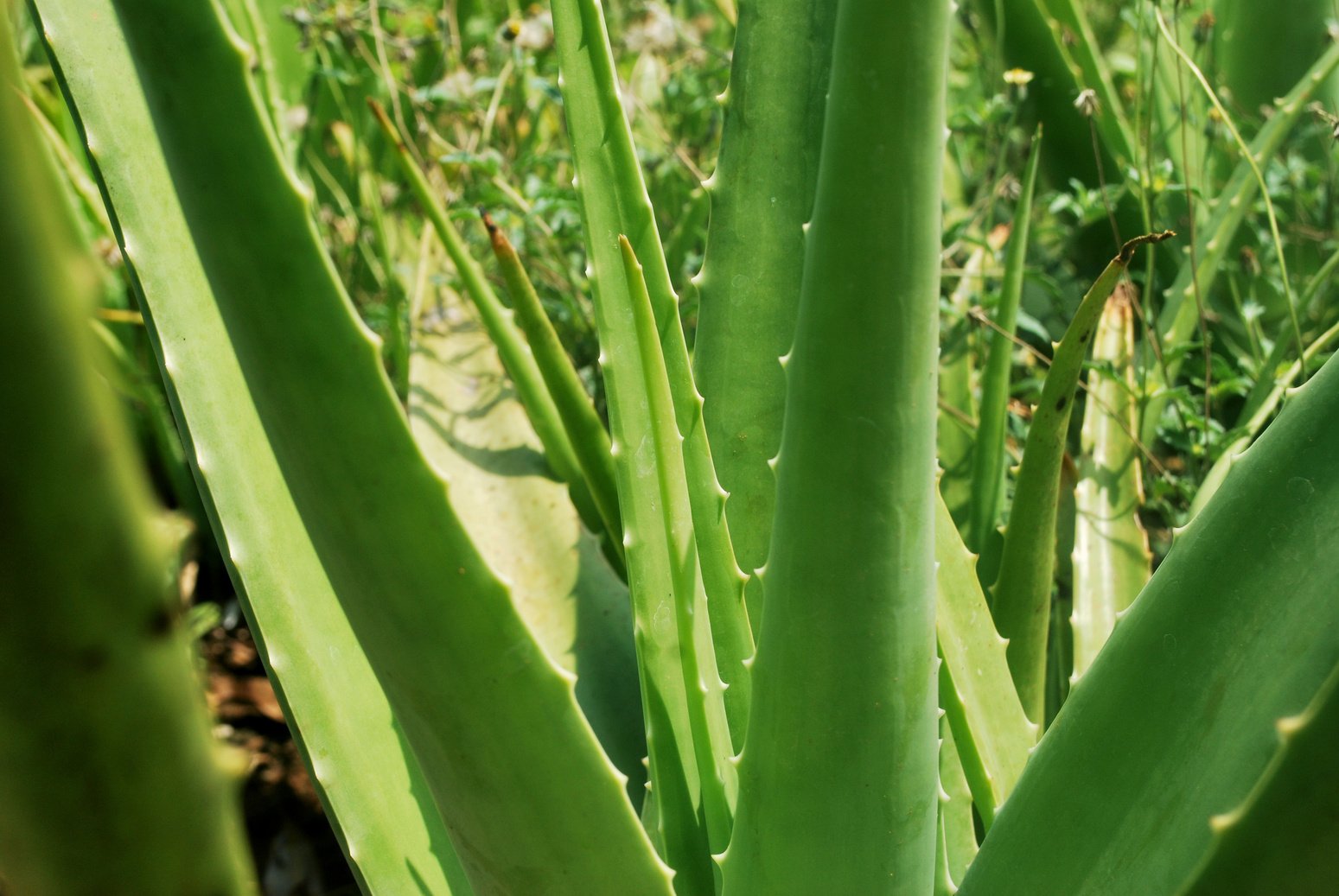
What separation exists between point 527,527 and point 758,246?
39 centimetres

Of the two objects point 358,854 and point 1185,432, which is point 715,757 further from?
point 1185,432

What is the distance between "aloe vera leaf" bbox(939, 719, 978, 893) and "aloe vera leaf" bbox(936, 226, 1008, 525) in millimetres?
305

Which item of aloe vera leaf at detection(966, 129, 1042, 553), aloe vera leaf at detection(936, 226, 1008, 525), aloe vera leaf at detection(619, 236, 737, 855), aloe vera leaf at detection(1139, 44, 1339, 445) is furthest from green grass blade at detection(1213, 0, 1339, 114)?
aloe vera leaf at detection(619, 236, 737, 855)

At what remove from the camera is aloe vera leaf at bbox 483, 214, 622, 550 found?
2.46 feet

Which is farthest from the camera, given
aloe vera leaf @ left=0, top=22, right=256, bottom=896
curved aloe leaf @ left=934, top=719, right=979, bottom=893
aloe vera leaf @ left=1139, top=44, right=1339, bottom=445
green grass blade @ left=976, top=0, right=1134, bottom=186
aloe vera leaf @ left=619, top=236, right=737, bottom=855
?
green grass blade @ left=976, top=0, right=1134, bottom=186

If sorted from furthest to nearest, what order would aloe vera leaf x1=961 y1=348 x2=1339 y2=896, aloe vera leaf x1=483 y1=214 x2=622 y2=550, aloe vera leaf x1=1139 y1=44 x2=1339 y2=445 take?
aloe vera leaf x1=1139 y1=44 x2=1339 y2=445, aloe vera leaf x1=483 y1=214 x2=622 y2=550, aloe vera leaf x1=961 y1=348 x2=1339 y2=896

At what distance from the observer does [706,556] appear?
0.59 meters

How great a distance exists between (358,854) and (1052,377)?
0.47m

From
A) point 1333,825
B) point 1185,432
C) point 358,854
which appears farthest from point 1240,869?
point 1185,432

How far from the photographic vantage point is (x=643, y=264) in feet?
2.03

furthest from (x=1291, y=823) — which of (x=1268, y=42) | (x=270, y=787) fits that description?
(x=1268, y=42)

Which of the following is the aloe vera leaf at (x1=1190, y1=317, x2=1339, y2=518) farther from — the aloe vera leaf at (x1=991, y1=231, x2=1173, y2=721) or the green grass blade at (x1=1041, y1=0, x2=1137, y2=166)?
the green grass blade at (x1=1041, y1=0, x2=1137, y2=166)

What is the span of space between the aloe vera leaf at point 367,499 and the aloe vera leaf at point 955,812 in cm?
27

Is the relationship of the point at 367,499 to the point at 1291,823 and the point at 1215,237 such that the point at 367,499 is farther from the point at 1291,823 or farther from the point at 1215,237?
the point at 1215,237
